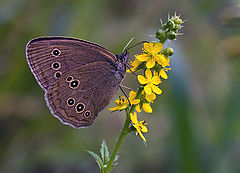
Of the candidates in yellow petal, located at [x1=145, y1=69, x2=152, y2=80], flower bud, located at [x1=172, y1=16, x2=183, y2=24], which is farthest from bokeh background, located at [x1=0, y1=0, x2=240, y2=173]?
flower bud, located at [x1=172, y1=16, x2=183, y2=24]

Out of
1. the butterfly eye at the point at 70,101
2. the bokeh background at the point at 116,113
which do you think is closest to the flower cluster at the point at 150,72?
the butterfly eye at the point at 70,101

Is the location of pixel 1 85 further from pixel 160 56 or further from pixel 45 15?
pixel 160 56

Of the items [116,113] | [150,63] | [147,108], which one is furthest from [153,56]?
[116,113]

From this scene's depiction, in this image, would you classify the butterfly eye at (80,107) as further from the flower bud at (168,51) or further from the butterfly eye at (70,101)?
the flower bud at (168,51)

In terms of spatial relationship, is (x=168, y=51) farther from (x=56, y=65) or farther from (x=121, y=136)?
(x=56, y=65)

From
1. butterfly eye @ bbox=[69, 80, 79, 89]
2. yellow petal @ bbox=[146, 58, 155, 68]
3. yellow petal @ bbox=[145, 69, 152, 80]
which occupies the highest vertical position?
yellow petal @ bbox=[146, 58, 155, 68]

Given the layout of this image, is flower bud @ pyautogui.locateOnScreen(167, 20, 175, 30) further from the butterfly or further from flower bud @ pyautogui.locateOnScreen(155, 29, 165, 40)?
the butterfly

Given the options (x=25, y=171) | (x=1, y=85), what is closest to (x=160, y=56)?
(x=25, y=171)
